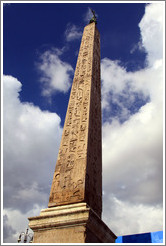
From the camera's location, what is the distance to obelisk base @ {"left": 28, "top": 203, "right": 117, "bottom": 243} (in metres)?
3.48

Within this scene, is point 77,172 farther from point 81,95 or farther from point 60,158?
point 81,95

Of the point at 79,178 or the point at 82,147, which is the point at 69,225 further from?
the point at 82,147

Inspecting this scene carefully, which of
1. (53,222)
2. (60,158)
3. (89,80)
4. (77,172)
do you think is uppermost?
(89,80)

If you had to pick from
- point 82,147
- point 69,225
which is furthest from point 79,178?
point 69,225

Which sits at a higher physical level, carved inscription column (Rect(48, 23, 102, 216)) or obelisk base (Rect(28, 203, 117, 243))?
carved inscription column (Rect(48, 23, 102, 216))

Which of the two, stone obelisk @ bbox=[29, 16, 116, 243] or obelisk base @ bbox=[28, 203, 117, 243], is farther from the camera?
stone obelisk @ bbox=[29, 16, 116, 243]

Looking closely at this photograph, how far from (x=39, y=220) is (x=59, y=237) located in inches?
19.6

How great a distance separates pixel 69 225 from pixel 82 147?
Result: 1.61 meters

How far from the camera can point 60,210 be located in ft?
12.7

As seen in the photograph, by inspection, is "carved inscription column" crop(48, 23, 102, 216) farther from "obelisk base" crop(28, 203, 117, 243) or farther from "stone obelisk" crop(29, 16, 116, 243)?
"obelisk base" crop(28, 203, 117, 243)

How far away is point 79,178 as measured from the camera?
429 centimetres

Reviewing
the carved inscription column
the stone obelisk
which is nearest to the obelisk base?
the stone obelisk

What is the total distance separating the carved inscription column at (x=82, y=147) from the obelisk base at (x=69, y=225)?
0.31 meters

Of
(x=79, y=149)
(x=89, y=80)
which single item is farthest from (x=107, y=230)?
(x=89, y=80)
